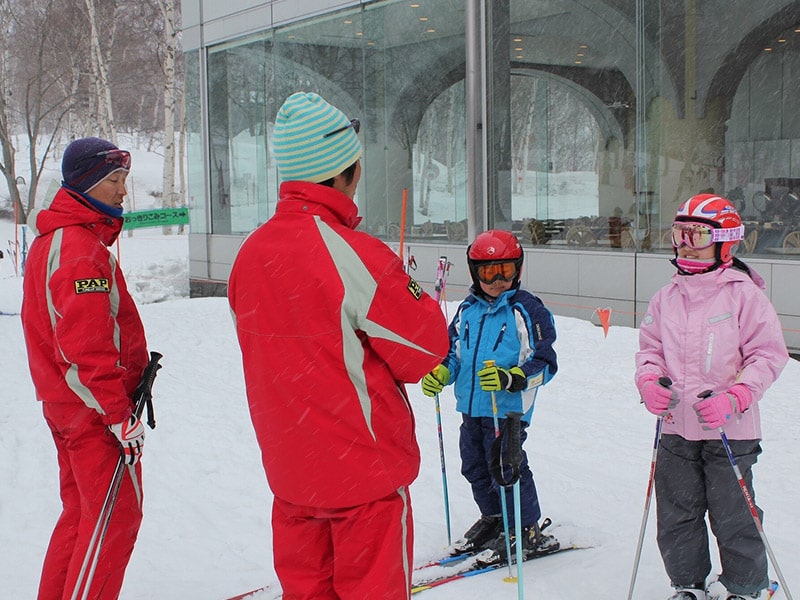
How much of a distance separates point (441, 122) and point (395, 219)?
1.93 metres

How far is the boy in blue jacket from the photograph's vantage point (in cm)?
412

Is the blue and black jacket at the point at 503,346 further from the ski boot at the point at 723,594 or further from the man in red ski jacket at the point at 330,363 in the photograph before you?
the man in red ski jacket at the point at 330,363

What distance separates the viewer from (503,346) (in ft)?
13.6

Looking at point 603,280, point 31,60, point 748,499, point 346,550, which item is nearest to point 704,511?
point 748,499

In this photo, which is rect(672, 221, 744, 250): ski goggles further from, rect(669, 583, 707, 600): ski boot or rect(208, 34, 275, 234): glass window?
rect(208, 34, 275, 234): glass window

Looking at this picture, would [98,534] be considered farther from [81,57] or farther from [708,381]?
[81,57]

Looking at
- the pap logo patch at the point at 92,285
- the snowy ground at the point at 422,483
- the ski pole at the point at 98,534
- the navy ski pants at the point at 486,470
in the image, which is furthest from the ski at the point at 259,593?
the pap logo patch at the point at 92,285

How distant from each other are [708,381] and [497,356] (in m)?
1.00

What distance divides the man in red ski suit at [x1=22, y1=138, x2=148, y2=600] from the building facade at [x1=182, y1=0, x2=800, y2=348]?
344 inches

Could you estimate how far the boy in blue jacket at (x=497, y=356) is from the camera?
412 cm

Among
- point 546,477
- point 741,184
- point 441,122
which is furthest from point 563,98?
point 546,477

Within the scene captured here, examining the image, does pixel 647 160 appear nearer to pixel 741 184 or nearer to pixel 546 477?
pixel 741 184

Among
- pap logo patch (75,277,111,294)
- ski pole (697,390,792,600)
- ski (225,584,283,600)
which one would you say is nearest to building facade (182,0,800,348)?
ski pole (697,390,792,600)

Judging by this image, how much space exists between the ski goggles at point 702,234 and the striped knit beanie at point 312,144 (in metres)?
1.56
